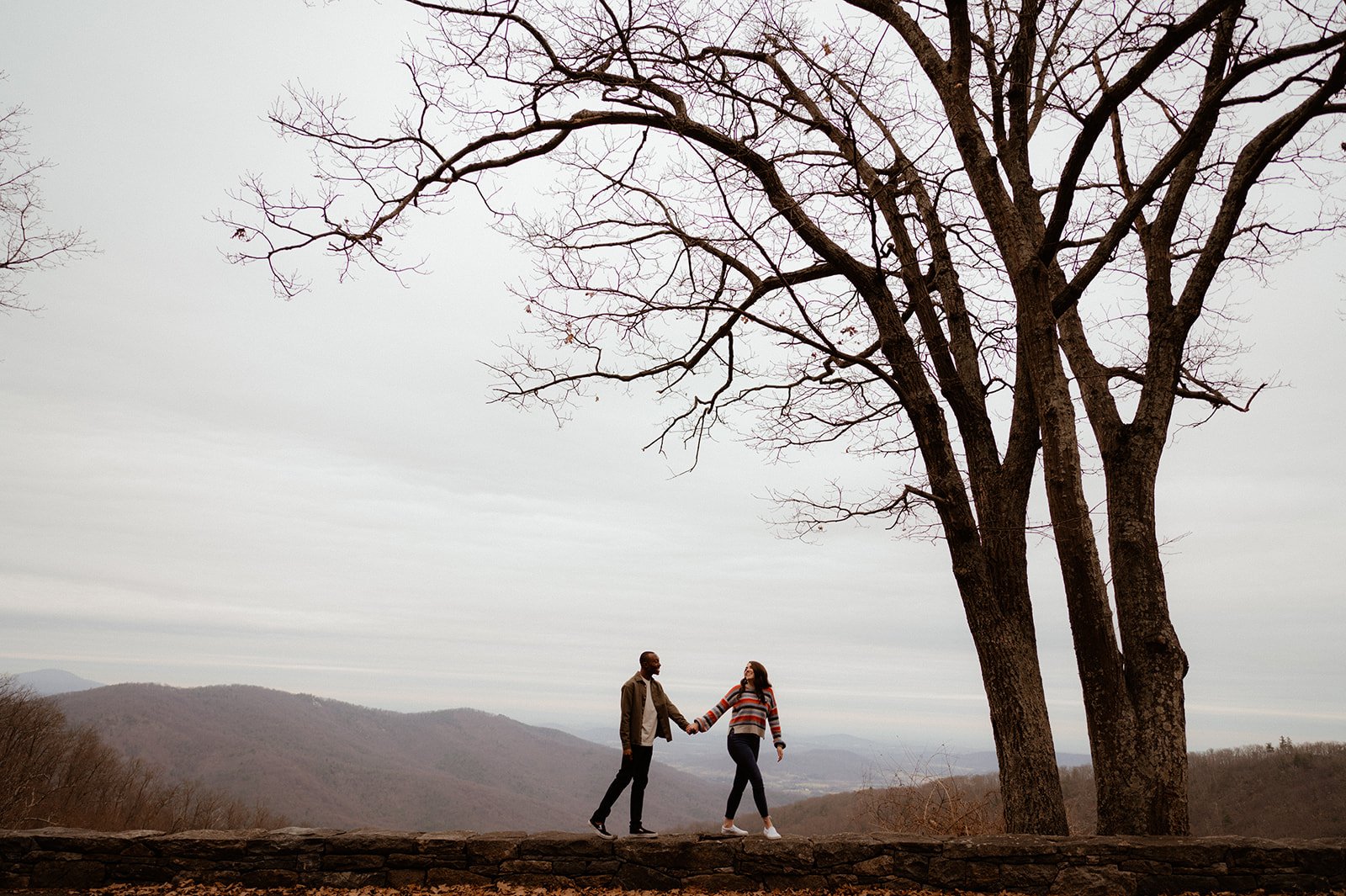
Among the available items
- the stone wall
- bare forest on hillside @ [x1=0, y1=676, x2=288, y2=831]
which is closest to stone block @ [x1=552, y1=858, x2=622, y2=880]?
the stone wall

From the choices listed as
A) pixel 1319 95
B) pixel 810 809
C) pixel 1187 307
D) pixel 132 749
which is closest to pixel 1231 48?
pixel 1319 95

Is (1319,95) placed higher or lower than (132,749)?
higher

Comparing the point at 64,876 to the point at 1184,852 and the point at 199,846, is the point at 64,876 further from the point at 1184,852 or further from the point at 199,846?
the point at 1184,852

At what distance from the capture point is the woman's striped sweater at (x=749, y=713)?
20.1ft

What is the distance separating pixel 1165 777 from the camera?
17.4 feet

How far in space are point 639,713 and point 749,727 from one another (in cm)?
88

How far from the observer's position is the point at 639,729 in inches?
236

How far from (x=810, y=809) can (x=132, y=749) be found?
68.4m

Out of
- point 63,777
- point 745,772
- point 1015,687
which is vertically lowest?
point 63,777

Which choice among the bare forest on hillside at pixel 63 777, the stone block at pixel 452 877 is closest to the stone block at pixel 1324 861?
the stone block at pixel 452 877

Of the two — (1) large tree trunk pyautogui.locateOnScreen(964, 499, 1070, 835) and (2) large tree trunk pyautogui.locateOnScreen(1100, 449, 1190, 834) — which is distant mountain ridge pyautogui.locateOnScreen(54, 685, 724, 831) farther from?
(2) large tree trunk pyautogui.locateOnScreen(1100, 449, 1190, 834)

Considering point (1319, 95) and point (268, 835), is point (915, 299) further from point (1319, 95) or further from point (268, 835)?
point (268, 835)

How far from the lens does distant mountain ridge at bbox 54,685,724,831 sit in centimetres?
6881

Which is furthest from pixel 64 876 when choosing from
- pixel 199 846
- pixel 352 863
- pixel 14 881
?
pixel 352 863
